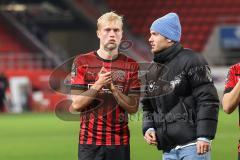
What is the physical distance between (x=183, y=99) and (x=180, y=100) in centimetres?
2

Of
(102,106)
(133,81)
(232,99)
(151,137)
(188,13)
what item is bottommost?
(151,137)

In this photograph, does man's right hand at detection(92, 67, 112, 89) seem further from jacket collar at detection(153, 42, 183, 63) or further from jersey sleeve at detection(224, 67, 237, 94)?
jersey sleeve at detection(224, 67, 237, 94)

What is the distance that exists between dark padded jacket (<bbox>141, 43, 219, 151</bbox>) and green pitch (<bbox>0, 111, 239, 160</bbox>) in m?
6.39

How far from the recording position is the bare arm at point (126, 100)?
6039mm

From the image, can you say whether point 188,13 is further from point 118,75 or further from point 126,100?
point 126,100

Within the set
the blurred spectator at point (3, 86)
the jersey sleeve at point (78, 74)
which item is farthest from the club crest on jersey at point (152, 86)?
the blurred spectator at point (3, 86)

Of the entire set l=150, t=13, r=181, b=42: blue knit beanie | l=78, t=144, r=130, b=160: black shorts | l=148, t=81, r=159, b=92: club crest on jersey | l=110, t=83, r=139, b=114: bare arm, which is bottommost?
l=78, t=144, r=130, b=160: black shorts

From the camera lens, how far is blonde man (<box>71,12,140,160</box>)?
6070 mm

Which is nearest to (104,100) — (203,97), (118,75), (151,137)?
(118,75)

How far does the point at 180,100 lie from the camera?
577 cm

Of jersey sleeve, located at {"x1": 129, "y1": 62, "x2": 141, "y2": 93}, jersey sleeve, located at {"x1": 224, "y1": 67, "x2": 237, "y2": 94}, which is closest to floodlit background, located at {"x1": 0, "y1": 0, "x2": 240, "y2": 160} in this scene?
jersey sleeve, located at {"x1": 129, "y1": 62, "x2": 141, "y2": 93}

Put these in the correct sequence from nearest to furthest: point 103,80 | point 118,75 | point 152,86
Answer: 1. point 103,80
2. point 152,86
3. point 118,75

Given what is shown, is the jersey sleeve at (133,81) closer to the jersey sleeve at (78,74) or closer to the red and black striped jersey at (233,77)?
the jersey sleeve at (78,74)

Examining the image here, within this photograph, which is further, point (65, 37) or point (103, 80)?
point (65, 37)
